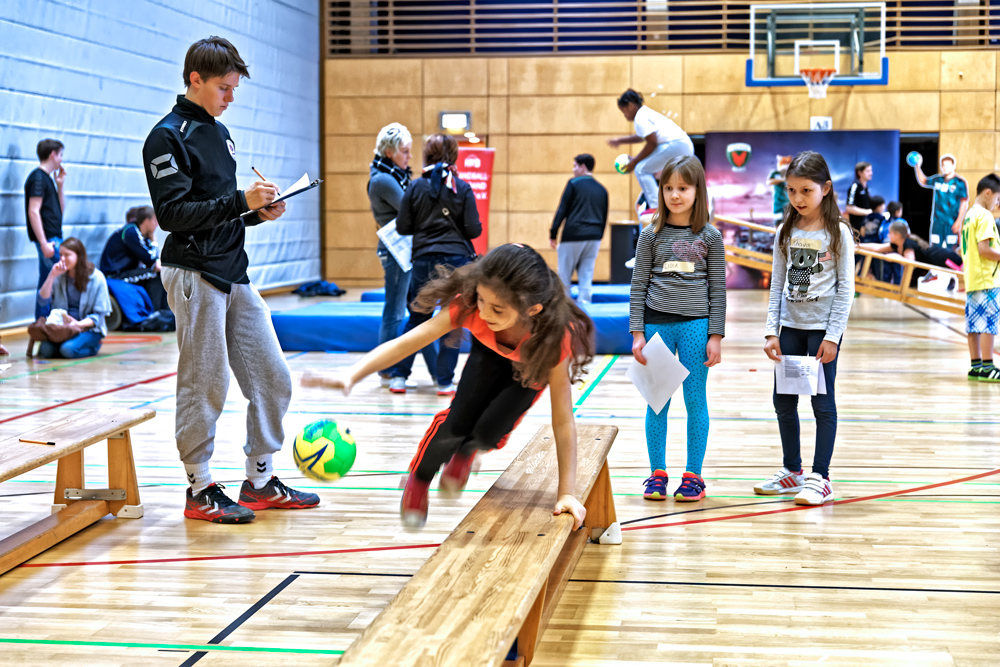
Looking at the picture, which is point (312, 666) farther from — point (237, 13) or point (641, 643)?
point (237, 13)

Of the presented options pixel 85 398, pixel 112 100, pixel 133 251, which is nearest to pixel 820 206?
pixel 85 398

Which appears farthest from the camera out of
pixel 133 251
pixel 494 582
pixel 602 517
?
pixel 133 251

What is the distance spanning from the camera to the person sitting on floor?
7.52 m

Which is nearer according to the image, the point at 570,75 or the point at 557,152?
the point at 570,75

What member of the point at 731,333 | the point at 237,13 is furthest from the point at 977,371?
the point at 237,13

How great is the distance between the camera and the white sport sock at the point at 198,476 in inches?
133

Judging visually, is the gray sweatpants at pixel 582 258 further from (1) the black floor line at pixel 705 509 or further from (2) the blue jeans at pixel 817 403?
(1) the black floor line at pixel 705 509

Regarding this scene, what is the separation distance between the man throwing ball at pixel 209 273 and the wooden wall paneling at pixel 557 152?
10.9 meters

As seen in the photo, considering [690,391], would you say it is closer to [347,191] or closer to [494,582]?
[494,582]

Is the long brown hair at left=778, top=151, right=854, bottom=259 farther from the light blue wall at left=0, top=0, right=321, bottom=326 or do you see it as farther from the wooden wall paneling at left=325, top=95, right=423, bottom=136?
the wooden wall paneling at left=325, top=95, right=423, bottom=136

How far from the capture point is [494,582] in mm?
1981

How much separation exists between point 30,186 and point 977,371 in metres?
7.22

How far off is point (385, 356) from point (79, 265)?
6010mm

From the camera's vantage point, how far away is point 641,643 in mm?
2389
